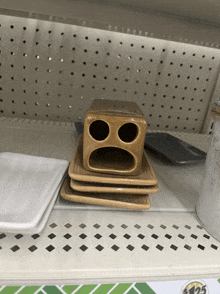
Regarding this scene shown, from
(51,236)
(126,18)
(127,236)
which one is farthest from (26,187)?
(126,18)

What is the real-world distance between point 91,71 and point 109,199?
0.74m

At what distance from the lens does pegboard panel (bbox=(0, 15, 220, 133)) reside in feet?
3.10

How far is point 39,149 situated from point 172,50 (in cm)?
77

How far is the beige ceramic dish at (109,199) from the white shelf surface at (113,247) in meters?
0.03

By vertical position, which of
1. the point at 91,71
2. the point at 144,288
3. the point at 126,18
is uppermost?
the point at 126,18

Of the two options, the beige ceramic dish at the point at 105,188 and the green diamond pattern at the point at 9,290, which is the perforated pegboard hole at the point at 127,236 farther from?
the green diamond pattern at the point at 9,290

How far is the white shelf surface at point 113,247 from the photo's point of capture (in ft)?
1.04

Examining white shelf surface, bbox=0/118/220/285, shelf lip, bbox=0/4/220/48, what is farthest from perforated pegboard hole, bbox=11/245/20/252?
shelf lip, bbox=0/4/220/48

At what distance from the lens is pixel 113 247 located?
366 mm

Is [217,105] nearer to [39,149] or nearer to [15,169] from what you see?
[15,169]

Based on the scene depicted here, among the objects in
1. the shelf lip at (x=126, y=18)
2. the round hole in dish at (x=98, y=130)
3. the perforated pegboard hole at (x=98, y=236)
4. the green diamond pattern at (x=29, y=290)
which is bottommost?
the green diamond pattern at (x=29, y=290)

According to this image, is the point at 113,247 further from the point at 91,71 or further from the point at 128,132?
the point at 91,71

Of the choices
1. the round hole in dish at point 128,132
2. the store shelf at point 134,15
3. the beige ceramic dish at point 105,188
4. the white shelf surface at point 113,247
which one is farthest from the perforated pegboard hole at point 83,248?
the store shelf at point 134,15

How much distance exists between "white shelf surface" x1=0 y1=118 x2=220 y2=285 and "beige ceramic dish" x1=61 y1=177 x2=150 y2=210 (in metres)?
0.03
